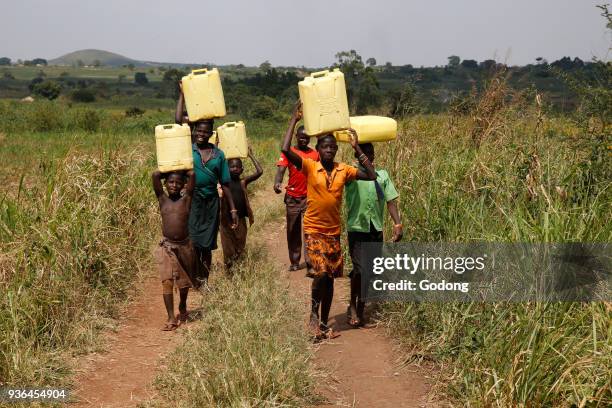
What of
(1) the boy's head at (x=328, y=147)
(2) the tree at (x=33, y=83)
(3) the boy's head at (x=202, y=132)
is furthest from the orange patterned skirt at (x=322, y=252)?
(2) the tree at (x=33, y=83)

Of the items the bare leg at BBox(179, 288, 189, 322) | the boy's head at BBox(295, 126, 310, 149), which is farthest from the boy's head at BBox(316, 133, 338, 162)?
the boy's head at BBox(295, 126, 310, 149)

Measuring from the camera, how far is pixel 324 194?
442cm

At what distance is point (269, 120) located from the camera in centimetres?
3556

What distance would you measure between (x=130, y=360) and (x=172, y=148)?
5.52 feet

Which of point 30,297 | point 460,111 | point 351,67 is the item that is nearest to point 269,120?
point 351,67

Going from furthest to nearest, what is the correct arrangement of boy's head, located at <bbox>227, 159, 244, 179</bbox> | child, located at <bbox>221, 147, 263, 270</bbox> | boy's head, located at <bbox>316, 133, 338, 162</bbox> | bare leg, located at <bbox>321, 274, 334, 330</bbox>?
boy's head, located at <bbox>227, 159, 244, 179</bbox>, child, located at <bbox>221, 147, 263, 270</bbox>, bare leg, located at <bbox>321, 274, 334, 330</bbox>, boy's head, located at <bbox>316, 133, 338, 162</bbox>

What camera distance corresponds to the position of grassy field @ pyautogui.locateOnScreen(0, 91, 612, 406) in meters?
3.32

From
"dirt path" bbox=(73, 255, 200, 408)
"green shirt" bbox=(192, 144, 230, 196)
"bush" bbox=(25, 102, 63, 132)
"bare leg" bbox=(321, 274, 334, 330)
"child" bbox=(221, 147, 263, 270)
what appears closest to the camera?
"dirt path" bbox=(73, 255, 200, 408)

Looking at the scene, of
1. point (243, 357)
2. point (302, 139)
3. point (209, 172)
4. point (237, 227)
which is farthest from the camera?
point (302, 139)

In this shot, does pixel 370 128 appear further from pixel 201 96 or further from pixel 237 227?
pixel 237 227

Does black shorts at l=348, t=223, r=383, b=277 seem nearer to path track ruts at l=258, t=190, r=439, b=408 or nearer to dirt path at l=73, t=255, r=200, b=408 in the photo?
path track ruts at l=258, t=190, r=439, b=408

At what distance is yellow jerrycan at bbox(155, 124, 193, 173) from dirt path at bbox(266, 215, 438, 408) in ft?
5.36

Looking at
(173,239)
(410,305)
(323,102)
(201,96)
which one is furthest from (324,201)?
(201,96)

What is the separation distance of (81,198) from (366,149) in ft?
9.08
